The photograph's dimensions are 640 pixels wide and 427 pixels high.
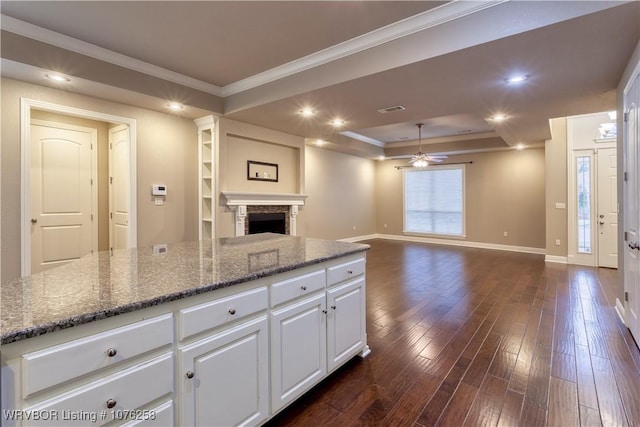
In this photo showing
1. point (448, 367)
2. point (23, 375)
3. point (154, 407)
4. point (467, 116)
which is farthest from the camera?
point (467, 116)

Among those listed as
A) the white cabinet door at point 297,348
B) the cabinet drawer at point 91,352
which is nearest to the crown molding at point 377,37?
the white cabinet door at point 297,348

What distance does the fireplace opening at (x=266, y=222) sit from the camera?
550 cm

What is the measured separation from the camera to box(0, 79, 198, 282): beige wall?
327 centimetres

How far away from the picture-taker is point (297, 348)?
6.09ft

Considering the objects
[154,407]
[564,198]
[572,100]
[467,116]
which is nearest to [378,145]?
[467,116]

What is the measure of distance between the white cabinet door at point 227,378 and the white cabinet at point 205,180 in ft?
11.6

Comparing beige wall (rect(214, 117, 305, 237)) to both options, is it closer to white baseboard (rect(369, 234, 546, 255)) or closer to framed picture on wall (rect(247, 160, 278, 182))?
framed picture on wall (rect(247, 160, 278, 182))

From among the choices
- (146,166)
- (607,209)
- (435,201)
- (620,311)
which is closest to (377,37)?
(146,166)

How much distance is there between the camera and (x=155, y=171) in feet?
14.8

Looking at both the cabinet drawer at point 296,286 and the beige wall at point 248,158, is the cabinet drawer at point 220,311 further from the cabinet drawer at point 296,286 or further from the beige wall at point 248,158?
the beige wall at point 248,158

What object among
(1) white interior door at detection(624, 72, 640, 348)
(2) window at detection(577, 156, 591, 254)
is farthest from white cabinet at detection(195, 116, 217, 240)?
(2) window at detection(577, 156, 591, 254)

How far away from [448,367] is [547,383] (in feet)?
2.09

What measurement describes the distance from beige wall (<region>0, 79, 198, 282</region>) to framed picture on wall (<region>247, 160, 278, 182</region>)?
0.92 m

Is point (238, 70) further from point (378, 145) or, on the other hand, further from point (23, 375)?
point (378, 145)
